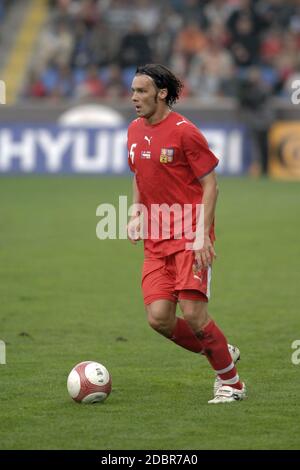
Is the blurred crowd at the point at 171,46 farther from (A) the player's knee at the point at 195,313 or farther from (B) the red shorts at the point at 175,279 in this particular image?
(A) the player's knee at the point at 195,313

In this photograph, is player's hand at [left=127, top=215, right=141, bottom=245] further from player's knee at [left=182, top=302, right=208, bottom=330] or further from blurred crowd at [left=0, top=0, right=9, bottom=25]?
blurred crowd at [left=0, top=0, right=9, bottom=25]

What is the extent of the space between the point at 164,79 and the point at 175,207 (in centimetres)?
80

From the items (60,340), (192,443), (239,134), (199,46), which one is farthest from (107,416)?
(199,46)

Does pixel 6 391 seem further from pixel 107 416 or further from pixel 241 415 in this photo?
pixel 241 415

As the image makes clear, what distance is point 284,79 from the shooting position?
2500cm

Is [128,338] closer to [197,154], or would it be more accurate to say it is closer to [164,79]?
[197,154]

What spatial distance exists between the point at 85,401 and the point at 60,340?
2.21m

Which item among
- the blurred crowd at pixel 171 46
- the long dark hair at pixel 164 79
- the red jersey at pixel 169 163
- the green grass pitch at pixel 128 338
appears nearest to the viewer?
the green grass pitch at pixel 128 338

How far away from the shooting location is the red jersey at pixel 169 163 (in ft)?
22.9

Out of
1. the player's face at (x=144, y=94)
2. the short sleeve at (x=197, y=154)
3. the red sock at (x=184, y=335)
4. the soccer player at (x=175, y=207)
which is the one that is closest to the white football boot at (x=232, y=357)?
the soccer player at (x=175, y=207)

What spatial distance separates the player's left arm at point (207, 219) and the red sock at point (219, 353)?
404 millimetres

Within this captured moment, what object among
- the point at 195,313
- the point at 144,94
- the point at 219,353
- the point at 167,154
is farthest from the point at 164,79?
the point at 219,353

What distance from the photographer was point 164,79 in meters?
7.07

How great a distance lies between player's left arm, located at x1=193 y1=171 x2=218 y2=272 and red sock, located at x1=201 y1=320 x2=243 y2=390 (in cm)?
40
